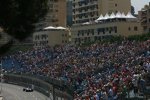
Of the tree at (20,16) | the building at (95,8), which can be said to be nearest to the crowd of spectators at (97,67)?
the tree at (20,16)

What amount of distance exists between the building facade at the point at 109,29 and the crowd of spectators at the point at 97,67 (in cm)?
815

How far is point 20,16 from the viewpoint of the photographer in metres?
7.89

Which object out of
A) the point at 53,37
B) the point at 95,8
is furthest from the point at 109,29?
the point at 53,37

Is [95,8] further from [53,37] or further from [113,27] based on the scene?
[113,27]

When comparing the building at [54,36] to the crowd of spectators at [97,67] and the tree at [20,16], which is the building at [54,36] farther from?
the tree at [20,16]

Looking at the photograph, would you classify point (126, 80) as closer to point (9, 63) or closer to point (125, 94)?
point (125, 94)

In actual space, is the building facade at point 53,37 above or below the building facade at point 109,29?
below

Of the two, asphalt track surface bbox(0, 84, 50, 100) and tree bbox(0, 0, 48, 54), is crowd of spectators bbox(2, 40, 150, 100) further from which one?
asphalt track surface bbox(0, 84, 50, 100)

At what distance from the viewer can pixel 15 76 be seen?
69938 millimetres

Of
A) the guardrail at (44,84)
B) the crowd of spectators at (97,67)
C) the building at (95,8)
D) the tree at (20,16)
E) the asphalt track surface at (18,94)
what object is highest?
the tree at (20,16)

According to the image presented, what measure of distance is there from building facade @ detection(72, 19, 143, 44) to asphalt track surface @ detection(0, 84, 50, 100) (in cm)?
1347

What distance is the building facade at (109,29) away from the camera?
66000mm

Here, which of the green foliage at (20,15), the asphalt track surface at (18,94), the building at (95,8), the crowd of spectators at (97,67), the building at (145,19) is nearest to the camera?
the green foliage at (20,15)

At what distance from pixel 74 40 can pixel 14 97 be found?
2668cm
